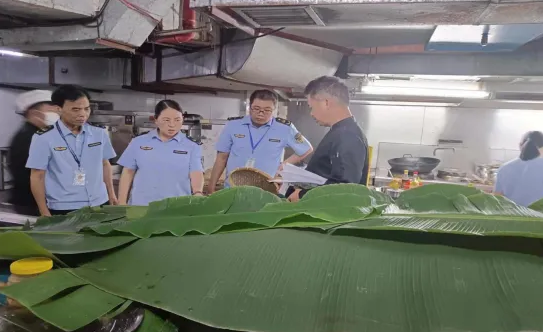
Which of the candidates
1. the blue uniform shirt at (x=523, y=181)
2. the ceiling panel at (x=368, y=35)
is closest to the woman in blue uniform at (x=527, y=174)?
the blue uniform shirt at (x=523, y=181)

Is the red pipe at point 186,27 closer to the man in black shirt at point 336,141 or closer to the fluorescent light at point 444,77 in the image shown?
the man in black shirt at point 336,141

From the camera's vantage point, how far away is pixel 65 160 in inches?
104

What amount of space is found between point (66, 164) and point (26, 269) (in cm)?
219

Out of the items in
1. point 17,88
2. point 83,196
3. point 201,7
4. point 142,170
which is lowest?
point 83,196

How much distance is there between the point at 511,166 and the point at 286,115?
3871mm

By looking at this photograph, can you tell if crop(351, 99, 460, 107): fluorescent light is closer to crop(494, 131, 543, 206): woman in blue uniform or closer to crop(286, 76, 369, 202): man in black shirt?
crop(494, 131, 543, 206): woman in blue uniform

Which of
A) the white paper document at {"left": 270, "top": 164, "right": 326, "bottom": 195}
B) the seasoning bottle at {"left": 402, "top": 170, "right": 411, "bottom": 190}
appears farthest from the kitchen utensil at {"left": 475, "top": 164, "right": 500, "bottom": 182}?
the white paper document at {"left": 270, "top": 164, "right": 326, "bottom": 195}

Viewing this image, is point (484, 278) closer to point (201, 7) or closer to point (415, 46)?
point (201, 7)

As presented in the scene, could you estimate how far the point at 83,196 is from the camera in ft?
8.88

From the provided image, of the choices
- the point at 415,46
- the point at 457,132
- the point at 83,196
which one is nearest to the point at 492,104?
the point at 457,132

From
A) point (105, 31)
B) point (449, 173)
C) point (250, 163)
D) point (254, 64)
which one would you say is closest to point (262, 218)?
point (105, 31)

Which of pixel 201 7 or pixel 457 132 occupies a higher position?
pixel 201 7

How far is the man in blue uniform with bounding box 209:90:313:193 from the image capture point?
3248mm

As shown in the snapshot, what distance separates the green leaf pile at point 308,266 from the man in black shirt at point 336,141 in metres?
1.09
